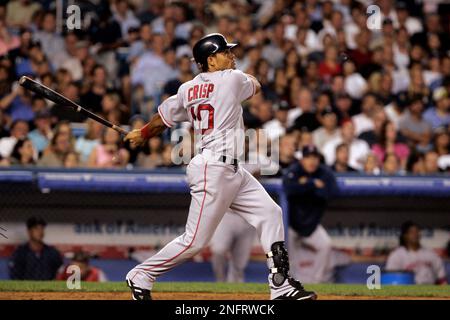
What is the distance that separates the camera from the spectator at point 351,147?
1152cm

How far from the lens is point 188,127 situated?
444 inches

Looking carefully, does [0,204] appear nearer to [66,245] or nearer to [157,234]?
[66,245]

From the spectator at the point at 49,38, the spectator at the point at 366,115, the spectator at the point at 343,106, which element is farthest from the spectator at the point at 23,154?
the spectator at the point at 366,115

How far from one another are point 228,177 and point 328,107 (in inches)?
218

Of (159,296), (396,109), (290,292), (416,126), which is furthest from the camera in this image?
(396,109)

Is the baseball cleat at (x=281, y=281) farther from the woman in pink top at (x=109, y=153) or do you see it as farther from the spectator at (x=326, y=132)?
the spectator at (x=326, y=132)

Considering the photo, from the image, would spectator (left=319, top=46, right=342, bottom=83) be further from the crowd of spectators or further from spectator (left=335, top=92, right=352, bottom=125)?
spectator (left=335, top=92, right=352, bottom=125)

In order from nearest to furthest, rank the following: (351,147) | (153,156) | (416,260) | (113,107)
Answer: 1. (416,260)
2. (153,156)
3. (113,107)
4. (351,147)

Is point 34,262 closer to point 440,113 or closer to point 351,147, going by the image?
point 351,147

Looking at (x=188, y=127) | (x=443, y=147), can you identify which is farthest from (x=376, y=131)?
(x=188, y=127)

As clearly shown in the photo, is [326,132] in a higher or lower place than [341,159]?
higher

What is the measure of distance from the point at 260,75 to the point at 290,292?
6138 millimetres
